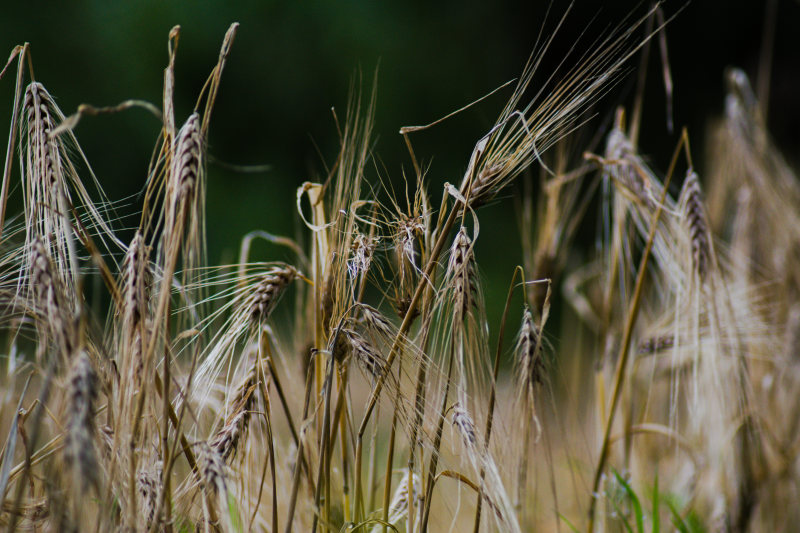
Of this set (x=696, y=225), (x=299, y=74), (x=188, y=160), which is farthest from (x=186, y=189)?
(x=299, y=74)

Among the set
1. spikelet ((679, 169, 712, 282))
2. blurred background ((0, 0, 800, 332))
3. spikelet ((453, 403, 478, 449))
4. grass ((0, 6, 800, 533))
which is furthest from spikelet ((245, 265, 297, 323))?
blurred background ((0, 0, 800, 332))

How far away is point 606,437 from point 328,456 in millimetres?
183

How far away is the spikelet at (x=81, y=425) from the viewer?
0.64 feet

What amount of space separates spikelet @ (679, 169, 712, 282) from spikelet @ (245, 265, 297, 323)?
26cm

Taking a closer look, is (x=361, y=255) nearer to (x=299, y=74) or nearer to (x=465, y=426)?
(x=465, y=426)

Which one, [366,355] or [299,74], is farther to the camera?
[299,74]

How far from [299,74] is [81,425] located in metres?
2.59

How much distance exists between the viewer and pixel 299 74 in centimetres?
263

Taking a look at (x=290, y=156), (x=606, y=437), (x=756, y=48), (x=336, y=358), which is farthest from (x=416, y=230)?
(x=756, y=48)

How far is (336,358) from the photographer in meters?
0.33

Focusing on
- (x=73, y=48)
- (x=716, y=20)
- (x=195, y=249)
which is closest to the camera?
(x=195, y=249)

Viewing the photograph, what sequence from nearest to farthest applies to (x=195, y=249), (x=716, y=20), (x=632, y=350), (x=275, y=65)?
(x=195, y=249) < (x=632, y=350) < (x=275, y=65) < (x=716, y=20)

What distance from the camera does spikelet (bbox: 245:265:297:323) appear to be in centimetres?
32

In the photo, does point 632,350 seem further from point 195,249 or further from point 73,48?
point 73,48
